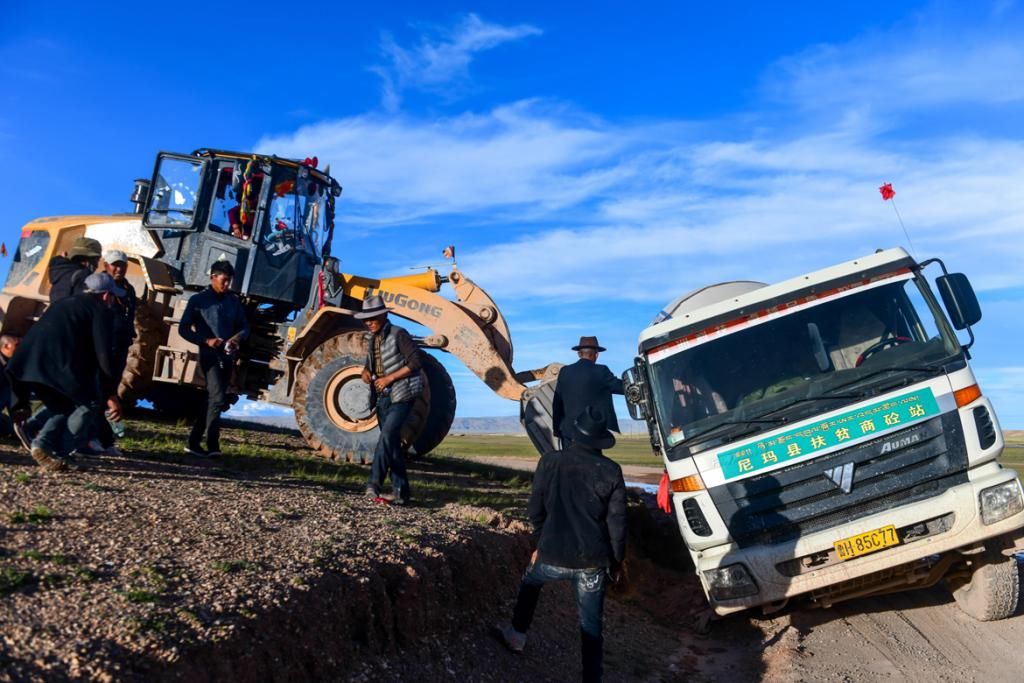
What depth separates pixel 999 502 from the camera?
6473 millimetres

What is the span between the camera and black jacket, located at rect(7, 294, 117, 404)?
6.63 metres

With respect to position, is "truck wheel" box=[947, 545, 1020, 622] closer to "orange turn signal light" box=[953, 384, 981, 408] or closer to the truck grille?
the truck grille

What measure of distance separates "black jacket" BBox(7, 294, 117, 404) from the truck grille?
475 cm

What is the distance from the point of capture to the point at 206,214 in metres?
12.4

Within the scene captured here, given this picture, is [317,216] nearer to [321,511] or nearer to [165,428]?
[165,428]

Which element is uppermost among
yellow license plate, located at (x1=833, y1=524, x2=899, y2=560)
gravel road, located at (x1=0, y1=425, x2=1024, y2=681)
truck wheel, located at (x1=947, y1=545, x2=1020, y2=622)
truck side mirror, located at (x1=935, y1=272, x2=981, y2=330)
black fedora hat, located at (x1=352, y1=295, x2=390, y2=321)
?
truck side mirror, located at (x1=935, y1=272, x2=981, y2=330)

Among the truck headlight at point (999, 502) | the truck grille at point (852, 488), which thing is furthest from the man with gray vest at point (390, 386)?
the truck headlight at point (999, 502)

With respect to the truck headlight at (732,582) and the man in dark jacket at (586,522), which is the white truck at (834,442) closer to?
the truck headlight at (732,582)

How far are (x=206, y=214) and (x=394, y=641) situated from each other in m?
8.62

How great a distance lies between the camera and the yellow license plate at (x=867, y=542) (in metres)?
6.52

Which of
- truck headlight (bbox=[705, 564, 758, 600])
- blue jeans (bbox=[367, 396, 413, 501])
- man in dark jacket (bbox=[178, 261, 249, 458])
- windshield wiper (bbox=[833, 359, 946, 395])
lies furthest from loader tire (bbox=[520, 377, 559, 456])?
windshield wiper (bbox=[833, 359, 946, 395])

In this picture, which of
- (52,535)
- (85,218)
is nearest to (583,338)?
(52,535)

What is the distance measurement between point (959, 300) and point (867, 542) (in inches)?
79.8

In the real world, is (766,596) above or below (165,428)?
below
